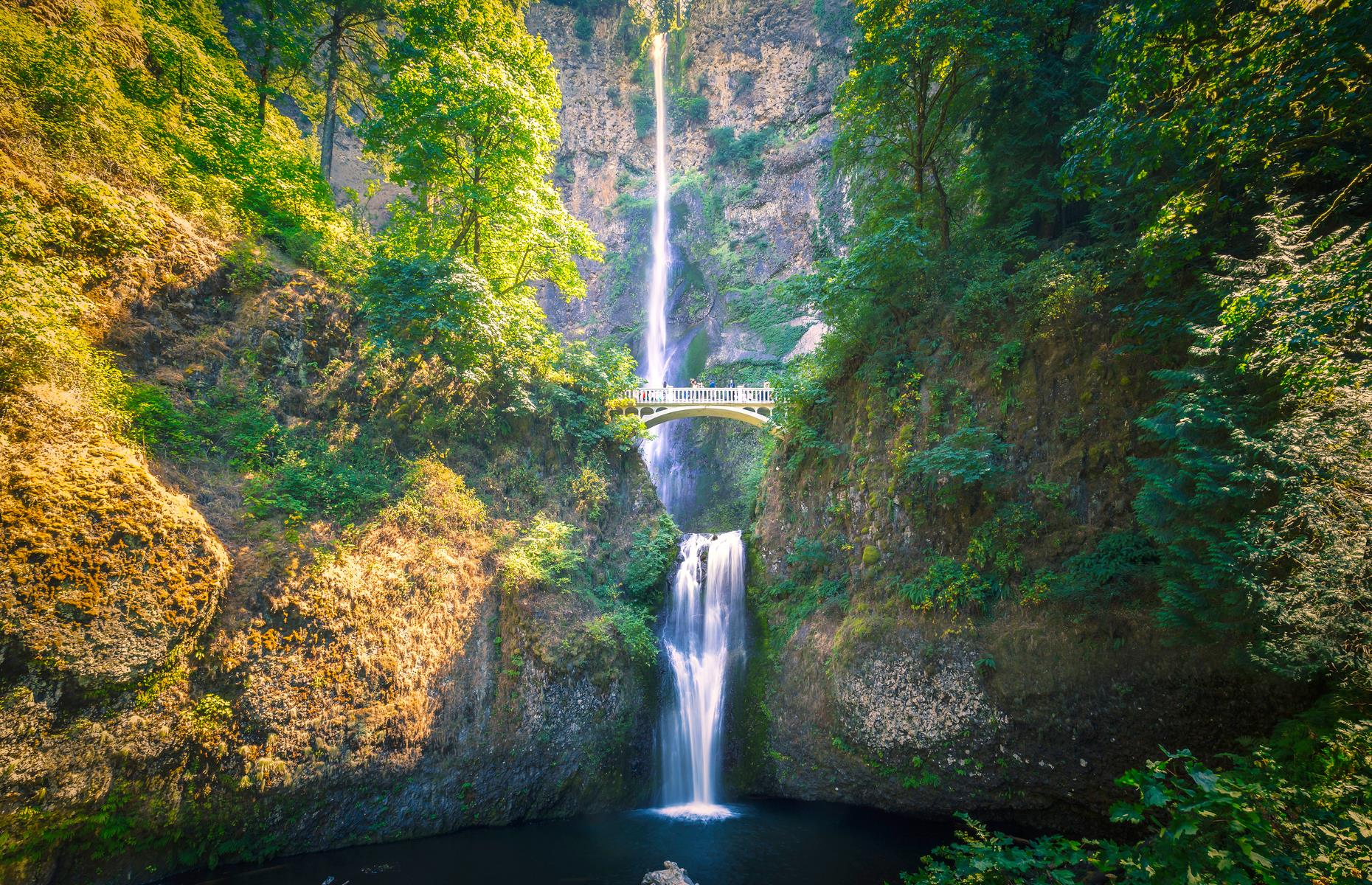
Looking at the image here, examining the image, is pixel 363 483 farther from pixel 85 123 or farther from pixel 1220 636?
pixel 1220 636

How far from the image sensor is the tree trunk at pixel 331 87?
14.2m

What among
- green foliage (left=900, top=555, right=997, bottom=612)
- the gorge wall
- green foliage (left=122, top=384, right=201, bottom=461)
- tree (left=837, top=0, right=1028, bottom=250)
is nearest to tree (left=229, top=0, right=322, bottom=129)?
green foliage (left=122, top=384, right=201, bottom=461)

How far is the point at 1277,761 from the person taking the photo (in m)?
5.38

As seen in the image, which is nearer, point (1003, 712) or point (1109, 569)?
point (1109, 569)

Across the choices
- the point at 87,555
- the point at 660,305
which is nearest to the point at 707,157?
the point at 660,305

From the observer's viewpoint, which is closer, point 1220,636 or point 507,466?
point 1220,636

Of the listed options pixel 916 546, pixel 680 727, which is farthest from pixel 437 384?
pixel 916 546

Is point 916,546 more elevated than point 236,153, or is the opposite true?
point 236,153

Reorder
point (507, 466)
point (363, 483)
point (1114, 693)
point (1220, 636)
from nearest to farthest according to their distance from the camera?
point (1220, 636) → point (1114, 693) → point (363, 483) → point (507, 466)

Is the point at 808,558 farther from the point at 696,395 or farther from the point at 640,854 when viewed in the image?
the point at 696,395

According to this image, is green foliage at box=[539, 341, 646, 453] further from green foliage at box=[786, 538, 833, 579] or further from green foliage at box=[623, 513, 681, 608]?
green foliage at box=[786, 538, 833, 579]

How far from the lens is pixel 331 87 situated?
1445cm

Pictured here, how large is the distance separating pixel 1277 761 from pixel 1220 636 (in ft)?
4.97

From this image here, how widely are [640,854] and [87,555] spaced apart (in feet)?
28.5
